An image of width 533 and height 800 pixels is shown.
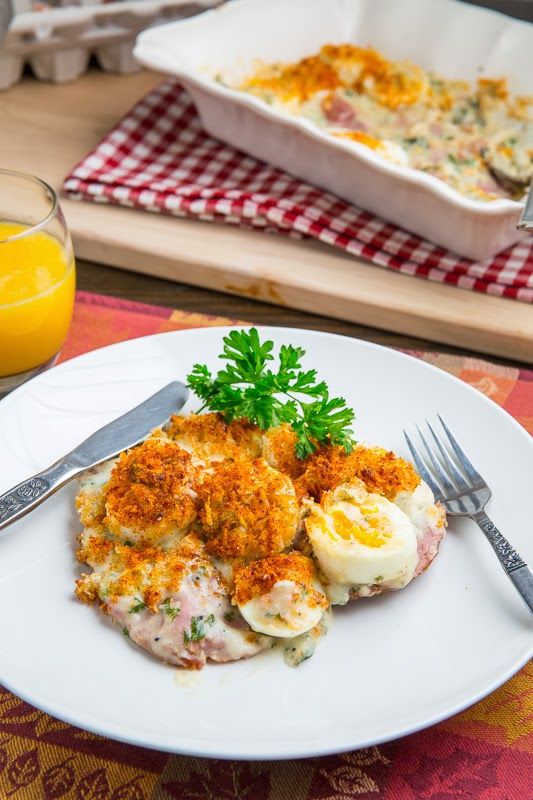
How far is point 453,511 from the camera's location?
6.01ft

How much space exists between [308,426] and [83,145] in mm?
2216

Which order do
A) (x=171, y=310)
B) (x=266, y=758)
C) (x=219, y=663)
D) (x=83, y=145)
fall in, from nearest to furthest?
1. (x=266, y=758)
2. (x=219, y=663)
3. (x=171, y=310)
4. (x=83, y=145)

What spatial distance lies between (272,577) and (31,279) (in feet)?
3.77

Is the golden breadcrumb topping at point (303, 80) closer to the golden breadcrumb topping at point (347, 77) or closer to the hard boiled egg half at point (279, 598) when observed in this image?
the golden breadcrumb topping at point (347, 77)

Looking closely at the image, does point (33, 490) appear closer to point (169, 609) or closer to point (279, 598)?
point (169, 609)

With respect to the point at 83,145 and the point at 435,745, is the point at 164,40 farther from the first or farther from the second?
the point at 435,745

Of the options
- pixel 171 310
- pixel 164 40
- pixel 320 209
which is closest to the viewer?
pixel 171 310

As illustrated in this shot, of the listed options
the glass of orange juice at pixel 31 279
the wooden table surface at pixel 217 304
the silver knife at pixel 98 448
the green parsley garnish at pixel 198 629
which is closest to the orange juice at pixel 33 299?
the glass of orange juice at pixel 31 279

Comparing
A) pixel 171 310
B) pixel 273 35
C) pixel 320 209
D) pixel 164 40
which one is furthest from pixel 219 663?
pixel 273 35

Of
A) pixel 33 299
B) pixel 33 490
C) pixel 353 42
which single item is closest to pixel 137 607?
pixel 33 490

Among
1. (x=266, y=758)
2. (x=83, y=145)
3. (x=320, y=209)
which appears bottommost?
(x=83, y=145)

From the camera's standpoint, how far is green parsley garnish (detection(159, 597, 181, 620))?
1.57m

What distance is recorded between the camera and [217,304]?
10.1ft

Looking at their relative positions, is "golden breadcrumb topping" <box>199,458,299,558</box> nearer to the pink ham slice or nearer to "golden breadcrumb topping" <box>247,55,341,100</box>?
the pink ham slice
